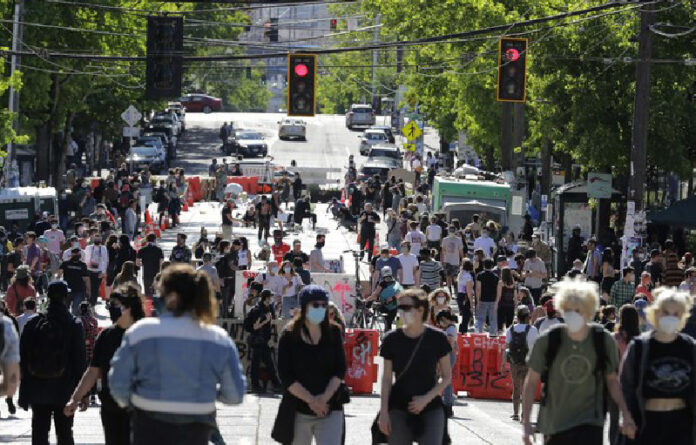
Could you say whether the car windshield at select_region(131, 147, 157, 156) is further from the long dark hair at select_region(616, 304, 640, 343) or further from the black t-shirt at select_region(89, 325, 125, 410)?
the black t-shirt at select_region(89, 325, 125, 410)

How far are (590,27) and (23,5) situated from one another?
1613 cm

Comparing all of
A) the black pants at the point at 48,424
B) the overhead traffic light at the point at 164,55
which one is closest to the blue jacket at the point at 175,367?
the black pants at the point at 48,424

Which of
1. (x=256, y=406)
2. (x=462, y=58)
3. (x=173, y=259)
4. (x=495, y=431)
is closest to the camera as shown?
(x=495, y=431)

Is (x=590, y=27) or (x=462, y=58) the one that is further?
(x=462, y=58)

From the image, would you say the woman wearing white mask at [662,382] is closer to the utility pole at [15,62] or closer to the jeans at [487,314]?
the jeans at [487,314]

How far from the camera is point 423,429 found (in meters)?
9.84

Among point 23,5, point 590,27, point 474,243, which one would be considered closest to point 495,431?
point 474,243

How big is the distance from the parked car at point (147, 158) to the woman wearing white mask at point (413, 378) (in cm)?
5918

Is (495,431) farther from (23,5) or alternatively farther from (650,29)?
(23,5)

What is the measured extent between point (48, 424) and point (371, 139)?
3000 inches

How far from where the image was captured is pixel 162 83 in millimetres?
29812

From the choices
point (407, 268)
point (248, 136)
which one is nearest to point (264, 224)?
point (407, 268)

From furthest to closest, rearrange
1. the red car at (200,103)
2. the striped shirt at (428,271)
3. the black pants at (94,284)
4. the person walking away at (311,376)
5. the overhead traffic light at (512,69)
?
the red car at (200,103) < the overhead traffic light at (512,69) < the black pants at (94,284) < the striped shirt at (428,271) < the person walking away at (311,376)

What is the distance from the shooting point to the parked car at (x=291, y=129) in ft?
306
